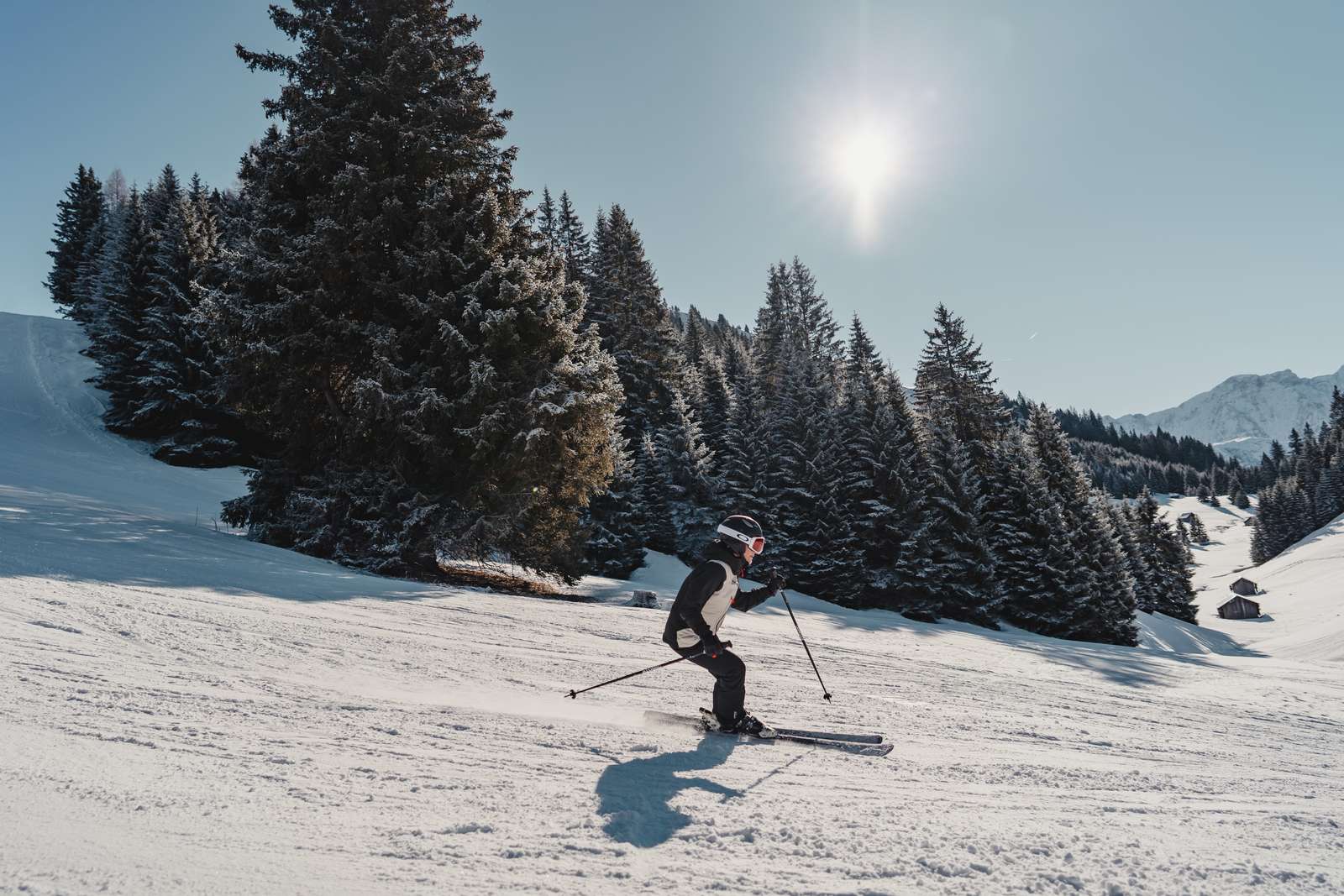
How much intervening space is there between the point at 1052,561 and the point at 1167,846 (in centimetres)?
3032

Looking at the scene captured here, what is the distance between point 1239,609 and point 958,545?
163 feet

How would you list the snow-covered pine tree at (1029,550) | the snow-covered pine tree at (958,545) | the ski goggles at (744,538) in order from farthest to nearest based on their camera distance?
the snow-covered pine tree at (1029,550) < the snow-covered pine tree at (958,545) < the ski goggles at (744,538)

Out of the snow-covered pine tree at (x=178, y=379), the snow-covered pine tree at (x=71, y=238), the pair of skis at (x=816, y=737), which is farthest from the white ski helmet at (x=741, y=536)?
the snow-covered pine tree at (x=71, y=238)

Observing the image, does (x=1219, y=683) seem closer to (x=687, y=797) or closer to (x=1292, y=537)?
(x=687, y=797)

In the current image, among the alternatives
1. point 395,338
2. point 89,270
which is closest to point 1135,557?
point 395,338

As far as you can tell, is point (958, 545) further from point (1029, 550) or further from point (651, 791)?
point (651, 791)

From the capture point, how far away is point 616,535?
26500 mm

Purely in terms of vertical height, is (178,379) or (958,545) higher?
(178,379)

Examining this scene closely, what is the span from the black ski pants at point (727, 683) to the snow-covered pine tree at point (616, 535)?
19279 millimetres

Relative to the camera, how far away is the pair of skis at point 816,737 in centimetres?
548

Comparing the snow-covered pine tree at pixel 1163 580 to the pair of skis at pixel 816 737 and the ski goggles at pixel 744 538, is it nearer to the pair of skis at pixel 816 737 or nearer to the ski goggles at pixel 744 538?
the pair of skis at pixel 816 737

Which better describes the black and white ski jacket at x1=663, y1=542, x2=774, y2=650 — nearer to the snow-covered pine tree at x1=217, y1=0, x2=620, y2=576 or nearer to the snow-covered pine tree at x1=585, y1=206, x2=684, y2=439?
the snow-covered pine tree at x1=217, y1=0, x2=620, y2=576

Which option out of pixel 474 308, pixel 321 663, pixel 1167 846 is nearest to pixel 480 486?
pixel 474 308

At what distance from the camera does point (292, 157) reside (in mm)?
14133
